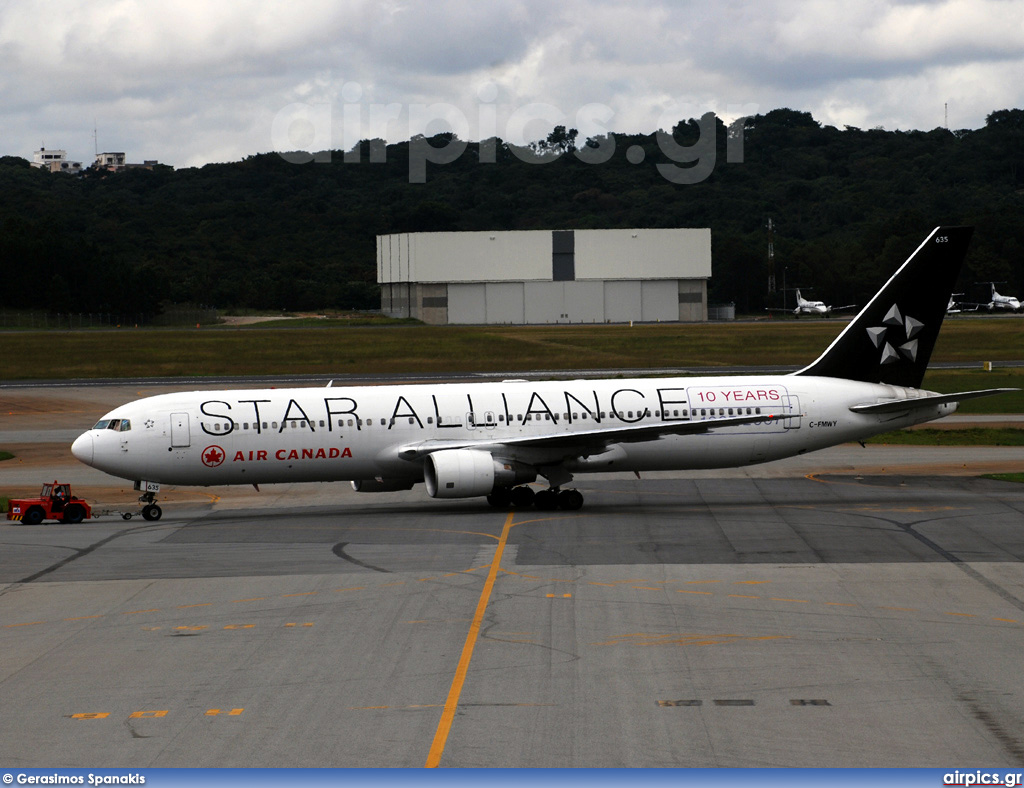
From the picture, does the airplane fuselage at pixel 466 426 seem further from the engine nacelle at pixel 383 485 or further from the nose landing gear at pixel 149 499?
the nose landing gear at pixel 149 499

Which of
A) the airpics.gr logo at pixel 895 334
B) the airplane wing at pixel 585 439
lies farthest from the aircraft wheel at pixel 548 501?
the airpics.gr logo at pixel 895 334

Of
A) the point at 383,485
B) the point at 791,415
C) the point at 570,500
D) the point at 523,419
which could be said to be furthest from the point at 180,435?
the point at 791,415

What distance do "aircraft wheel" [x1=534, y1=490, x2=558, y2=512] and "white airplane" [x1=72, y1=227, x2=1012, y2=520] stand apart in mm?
32

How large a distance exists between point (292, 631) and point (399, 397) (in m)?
17.0

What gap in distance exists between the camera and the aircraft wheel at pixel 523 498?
38469 millimetres

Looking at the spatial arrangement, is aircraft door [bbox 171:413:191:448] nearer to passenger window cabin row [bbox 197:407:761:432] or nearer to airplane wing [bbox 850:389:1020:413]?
passenger window cabin row [bbox 197:407:761:432]

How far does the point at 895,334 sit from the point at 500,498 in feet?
49.4

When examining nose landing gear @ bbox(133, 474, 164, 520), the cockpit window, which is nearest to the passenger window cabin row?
the cockpit window

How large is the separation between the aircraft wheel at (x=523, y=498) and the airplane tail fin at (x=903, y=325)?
1074 centimetres

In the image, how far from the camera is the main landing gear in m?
38.0

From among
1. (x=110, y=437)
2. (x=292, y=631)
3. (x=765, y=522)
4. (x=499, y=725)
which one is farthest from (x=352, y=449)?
(x=499, y=725)

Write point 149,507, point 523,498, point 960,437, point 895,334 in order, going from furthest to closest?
point 960,437 < point 895,334 < point 523,498 < point 149,507

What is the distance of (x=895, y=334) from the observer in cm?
4156

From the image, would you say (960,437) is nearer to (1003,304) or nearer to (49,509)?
(49,509)
